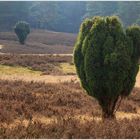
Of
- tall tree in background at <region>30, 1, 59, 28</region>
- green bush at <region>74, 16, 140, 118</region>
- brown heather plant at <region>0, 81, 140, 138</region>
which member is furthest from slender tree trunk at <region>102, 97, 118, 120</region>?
tall tree in background at <region>30, 1, 59, 28</region>

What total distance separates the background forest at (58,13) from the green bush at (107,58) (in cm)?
9510

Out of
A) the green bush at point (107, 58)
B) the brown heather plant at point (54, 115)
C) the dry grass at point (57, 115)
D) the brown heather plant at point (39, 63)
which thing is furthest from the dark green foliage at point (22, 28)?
the green bush at point (107, 58)

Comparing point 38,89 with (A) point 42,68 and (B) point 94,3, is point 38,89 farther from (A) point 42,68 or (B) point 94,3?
(B) point 94,3

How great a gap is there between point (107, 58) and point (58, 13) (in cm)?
10966

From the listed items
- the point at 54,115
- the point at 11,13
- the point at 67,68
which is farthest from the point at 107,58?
the point at 11,13

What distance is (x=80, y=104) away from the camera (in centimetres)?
1961

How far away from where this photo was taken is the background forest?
362ft

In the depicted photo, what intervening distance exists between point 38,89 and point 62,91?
1.45 m

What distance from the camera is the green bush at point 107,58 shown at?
14.4 meters

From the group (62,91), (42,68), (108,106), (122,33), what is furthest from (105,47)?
(42,68)

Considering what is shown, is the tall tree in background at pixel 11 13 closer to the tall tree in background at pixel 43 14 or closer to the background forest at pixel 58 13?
the background forest at pixel 58 13

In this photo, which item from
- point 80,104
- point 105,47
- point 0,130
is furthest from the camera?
point 80,104

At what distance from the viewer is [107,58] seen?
46.7 ft

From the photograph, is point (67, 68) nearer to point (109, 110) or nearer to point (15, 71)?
point (15, 71)
